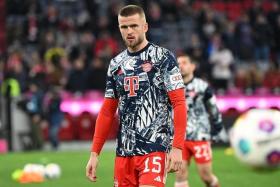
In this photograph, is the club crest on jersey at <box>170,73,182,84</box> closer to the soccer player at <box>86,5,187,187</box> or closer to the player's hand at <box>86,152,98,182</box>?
the soccer player at <box>86,5,187,187</box>

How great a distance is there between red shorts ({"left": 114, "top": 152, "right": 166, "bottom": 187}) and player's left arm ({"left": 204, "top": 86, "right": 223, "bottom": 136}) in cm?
402

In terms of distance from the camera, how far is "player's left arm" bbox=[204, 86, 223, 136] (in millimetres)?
10922

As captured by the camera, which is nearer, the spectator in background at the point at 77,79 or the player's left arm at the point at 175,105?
the player's left arm at the point at 175,105

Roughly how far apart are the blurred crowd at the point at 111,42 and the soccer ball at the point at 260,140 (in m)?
14.2

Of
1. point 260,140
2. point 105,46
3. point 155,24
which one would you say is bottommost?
point 260,140

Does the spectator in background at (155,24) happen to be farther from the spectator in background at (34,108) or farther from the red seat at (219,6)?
the spectator in background at (34,108)

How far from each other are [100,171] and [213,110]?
14.4 ft

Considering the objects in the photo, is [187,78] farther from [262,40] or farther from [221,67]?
[262,40]

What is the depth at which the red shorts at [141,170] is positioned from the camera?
6875mm

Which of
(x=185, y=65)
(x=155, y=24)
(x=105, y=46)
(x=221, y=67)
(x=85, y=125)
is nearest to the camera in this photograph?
(x=185, y=65)

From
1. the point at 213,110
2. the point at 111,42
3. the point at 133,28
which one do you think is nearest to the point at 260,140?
the point at 133,28

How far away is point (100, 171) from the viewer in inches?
582

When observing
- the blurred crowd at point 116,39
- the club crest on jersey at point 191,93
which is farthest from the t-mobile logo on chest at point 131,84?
the blurred crowd at point 116,39

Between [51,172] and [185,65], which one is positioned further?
[51,172]
